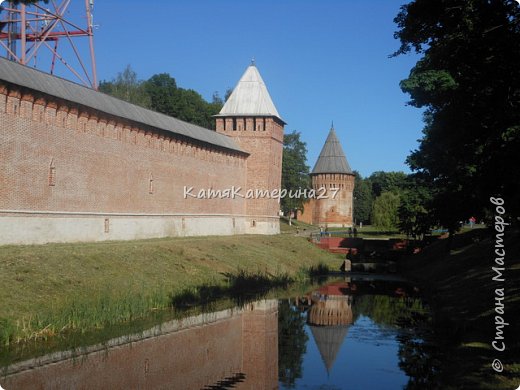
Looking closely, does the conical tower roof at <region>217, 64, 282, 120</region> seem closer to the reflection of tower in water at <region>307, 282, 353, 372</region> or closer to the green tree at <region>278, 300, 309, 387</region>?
the reflection of tower in water at <region>307, 282, 353, 372</region>

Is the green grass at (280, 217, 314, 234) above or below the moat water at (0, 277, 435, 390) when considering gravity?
above

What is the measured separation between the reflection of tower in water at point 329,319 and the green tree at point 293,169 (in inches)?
1071

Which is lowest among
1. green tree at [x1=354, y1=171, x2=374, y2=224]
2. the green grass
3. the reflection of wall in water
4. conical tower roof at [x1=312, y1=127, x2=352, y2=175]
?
the reflection of wall in water

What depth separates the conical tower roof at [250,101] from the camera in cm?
3434

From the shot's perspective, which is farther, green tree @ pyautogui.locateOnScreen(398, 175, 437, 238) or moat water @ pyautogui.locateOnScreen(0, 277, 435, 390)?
green tree @ pyautogui.locateOnScreen(398, 175, 437, 238)

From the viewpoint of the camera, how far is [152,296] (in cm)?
1432

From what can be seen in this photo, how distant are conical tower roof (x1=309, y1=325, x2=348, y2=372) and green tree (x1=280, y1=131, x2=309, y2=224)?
113 feet

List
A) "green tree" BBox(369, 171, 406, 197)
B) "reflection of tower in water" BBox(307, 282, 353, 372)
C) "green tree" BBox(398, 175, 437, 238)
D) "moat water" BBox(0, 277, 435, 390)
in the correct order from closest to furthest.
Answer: "moat water" BBox(0, 277, 435, 390)
"reflection of tower in water" BBox(307, 282, 353, 372)
"green tree" BBox(398, 175, 437, 238)
"green tree" BBox(369, 171, 406, 197)

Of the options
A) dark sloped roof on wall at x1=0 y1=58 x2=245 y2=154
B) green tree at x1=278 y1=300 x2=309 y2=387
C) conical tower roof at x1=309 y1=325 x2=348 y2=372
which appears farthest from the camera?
dark sloped roof on wall at x1=0 y1=58 x2=245 y2=154

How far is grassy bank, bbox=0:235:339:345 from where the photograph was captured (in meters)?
11.1

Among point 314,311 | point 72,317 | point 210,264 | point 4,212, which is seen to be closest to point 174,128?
point 210,264

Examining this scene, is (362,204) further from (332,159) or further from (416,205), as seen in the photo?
(416,205)

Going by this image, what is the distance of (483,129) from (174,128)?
1842 centimetres

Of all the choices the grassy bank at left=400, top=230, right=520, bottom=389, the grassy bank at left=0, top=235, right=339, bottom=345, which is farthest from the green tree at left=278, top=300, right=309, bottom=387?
the grassy bank at left=0, top=235, right=339, bottom=345
